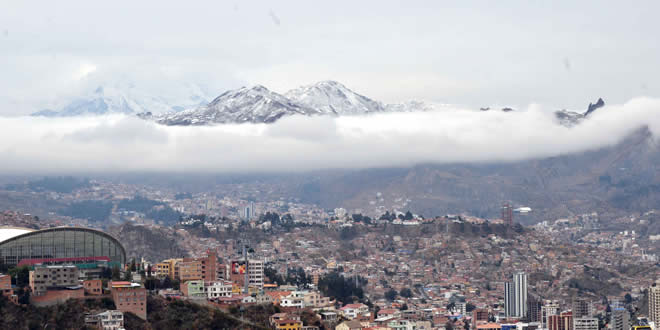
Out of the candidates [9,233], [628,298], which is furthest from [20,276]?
[628,298]

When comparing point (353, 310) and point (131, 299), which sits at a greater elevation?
point (131, 299)

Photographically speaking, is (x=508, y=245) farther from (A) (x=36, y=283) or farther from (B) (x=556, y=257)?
(A) (x=36, y=283)

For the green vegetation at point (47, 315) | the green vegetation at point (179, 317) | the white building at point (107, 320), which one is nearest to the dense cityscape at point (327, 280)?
the white building at point (107, 320)

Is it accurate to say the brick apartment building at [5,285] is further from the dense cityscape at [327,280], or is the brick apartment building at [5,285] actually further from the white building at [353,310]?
the white building at [353,310]

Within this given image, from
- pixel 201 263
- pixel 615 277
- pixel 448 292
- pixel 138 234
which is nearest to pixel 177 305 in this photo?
pixel 201 263

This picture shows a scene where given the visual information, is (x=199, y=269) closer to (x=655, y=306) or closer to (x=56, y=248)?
(x=56, y=248)

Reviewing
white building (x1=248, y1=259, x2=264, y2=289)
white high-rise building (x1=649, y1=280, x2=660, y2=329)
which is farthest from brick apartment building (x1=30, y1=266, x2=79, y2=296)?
white high-rise building (x1=649, y1=280, x2=660, y2=329)

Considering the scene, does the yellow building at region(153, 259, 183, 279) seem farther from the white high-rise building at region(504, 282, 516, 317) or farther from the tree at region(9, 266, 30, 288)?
the white high-rise building at region(504, 282, 516, 317)

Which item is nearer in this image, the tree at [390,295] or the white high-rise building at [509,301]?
the white high-rise building at [509,301]
